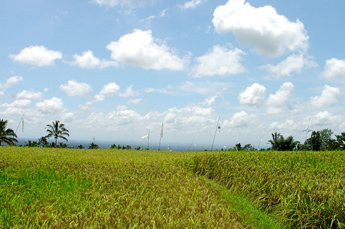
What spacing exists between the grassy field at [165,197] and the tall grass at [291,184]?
19 mm

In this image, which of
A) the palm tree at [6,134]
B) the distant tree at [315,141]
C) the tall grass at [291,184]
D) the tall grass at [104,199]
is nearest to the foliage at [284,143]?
the distant tree at [315,141]

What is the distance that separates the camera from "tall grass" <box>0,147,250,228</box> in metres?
3.52

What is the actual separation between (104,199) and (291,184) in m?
4.56

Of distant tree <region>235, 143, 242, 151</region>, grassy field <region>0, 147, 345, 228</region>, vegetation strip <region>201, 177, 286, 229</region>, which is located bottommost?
vegetation strip <region>201, 177, 286, 229</region>

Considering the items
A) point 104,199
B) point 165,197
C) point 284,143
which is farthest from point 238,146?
point 104,199

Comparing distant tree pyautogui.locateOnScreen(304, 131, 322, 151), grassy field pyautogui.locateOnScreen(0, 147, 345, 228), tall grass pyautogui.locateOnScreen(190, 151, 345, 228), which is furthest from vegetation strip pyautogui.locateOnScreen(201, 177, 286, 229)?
distant tree pyautogui.locateOnScreen(304, 131, 322, 151)

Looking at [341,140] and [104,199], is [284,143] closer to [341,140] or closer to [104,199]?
[341,140]

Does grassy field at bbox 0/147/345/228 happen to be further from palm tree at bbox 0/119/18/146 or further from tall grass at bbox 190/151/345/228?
palm tree at bbox 0/119/18/146

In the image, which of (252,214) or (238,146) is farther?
(238,146)

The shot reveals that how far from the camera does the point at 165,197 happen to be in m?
4.91

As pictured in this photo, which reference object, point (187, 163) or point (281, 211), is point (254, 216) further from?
point (187, 163)

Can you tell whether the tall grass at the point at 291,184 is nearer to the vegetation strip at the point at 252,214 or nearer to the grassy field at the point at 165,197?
the grassy field at the point at 165,197

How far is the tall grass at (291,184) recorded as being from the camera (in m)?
5.21

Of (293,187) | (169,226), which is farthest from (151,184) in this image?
(293,187)
